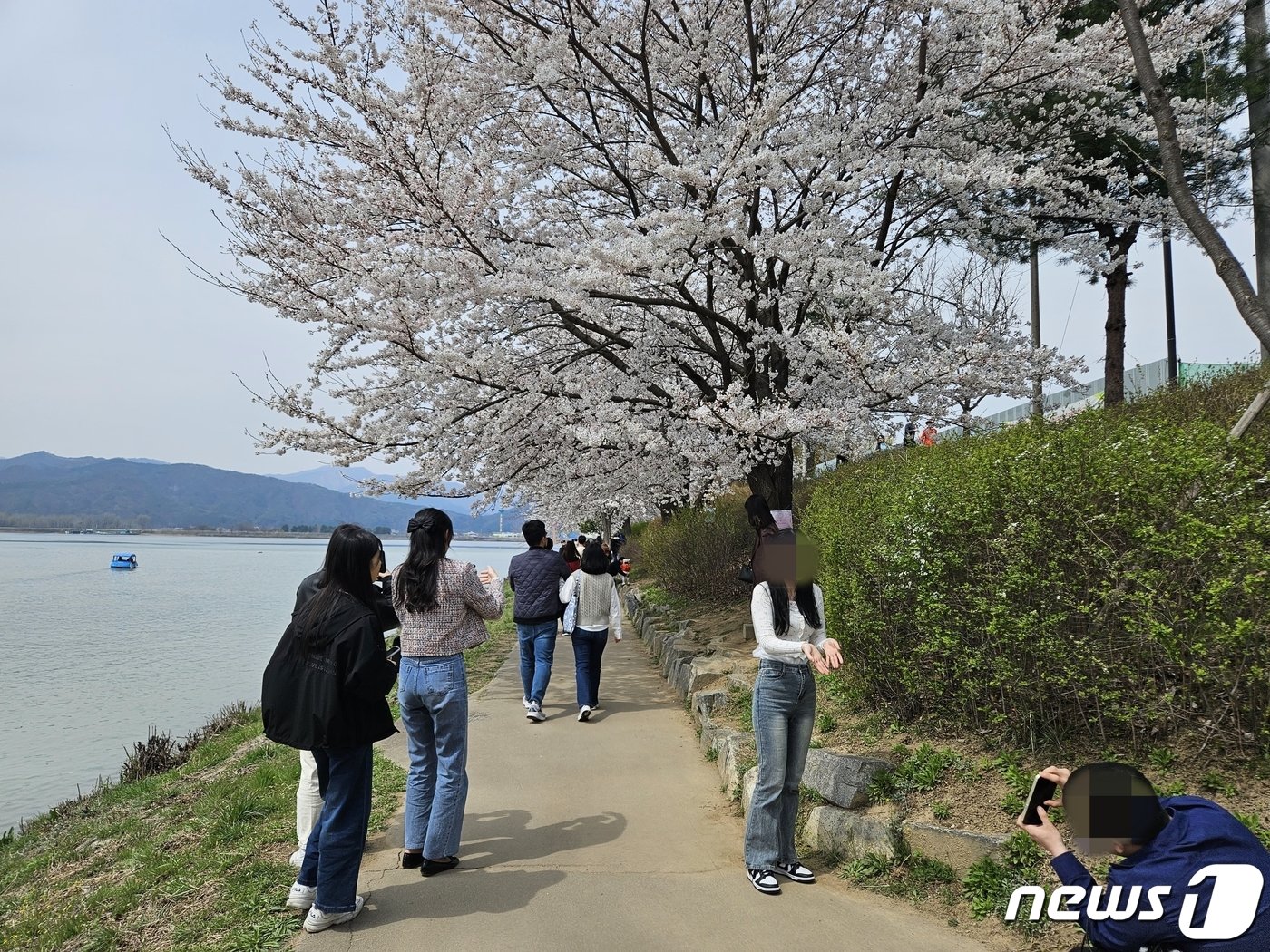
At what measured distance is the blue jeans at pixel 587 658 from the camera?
8312mm

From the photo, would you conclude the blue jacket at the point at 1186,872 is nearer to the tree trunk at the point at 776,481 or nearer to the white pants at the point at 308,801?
the white pants at the point at 308,801

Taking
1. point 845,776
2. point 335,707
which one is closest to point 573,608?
point 845,776

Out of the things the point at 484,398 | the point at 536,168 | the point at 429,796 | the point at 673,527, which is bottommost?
the point at 429,796

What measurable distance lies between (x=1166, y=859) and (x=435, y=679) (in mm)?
3304

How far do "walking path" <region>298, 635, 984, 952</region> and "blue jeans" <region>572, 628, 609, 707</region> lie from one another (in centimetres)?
127

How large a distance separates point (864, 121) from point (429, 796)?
9166 millimetres

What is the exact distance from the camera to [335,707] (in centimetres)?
358

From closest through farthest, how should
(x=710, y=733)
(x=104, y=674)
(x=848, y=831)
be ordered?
(x=848, y=831), (x=710, y=733), (x=104, y=674)

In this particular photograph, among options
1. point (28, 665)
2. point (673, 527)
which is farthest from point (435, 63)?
point (28, 665)

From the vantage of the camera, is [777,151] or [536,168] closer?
[777,151]

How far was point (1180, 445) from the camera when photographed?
3.66m

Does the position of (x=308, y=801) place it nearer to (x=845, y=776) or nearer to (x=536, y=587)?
Result: (x=845, y=776)

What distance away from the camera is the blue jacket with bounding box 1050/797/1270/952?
2.07 m

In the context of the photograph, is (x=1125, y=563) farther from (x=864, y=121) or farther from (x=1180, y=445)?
(x=864, y=121)
